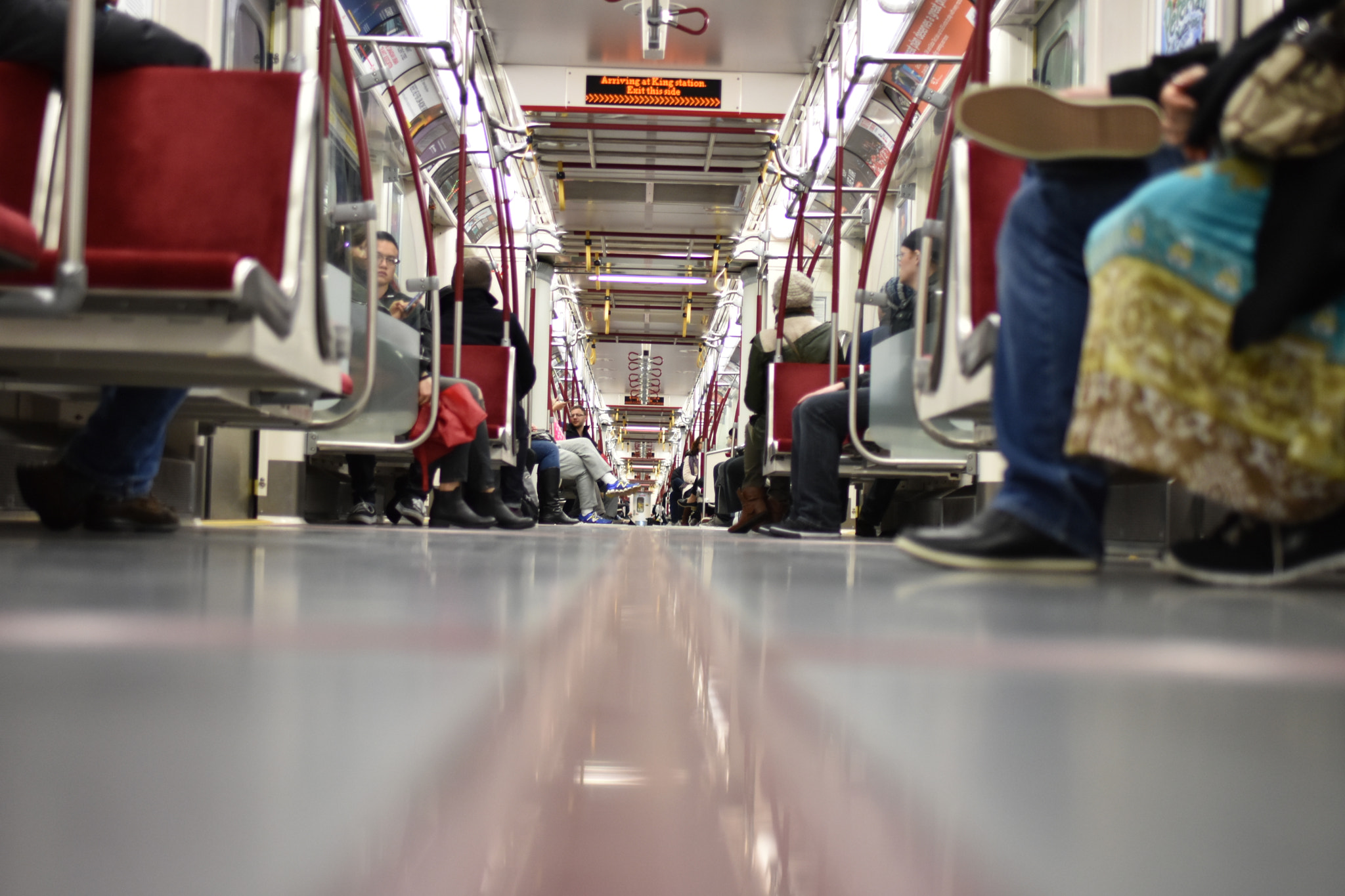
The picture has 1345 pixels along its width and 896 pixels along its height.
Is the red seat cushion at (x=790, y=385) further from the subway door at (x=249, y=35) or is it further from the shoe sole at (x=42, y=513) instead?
the shoe sole at (x=42, y=513)

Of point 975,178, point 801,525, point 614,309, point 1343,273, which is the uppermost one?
point 614,309

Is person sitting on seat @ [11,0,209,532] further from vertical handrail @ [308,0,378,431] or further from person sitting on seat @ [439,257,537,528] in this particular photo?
person sitting on seat @ [439,257,537,528]

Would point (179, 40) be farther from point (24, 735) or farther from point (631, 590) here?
point (24, 735)

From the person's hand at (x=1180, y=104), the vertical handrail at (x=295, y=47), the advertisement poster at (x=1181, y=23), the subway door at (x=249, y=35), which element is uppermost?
the subway door at (x=249, y=35)

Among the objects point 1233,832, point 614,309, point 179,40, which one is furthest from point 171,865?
point 614,309

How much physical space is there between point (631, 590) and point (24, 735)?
987mm

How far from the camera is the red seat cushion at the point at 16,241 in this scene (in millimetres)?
1747

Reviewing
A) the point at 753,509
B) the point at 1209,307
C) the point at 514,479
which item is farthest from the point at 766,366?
the point at 1209,307

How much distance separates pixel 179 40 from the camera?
8.41 feet

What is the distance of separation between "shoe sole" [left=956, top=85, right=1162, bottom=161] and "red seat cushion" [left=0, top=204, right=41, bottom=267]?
4.90 feet

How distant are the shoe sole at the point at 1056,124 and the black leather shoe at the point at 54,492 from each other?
2.13 m

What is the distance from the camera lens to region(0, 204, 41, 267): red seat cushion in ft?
5.73


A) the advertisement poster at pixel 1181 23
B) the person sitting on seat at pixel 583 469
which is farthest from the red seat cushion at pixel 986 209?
the person sitting on seat at pixel 583 469

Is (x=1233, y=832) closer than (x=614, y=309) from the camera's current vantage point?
Yes
